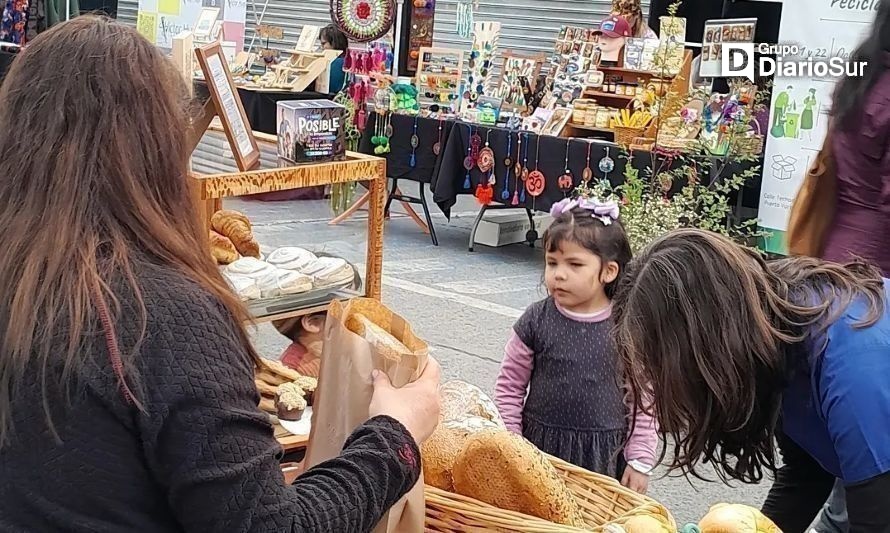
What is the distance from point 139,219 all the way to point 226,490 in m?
0.35

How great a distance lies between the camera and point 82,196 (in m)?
1.27

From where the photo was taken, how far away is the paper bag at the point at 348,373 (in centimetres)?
164

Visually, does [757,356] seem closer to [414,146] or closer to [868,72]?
[868,72]

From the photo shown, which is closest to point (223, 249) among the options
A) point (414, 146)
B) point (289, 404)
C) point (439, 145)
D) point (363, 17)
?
point (289, 404)

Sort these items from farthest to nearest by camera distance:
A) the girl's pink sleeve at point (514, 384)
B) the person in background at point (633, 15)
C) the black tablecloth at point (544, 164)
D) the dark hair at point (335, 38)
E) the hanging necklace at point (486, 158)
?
the dark hair at point (335, 38) → the person in background at point (633, 15) → the hanging necklace at point (486, 158) → the black tablecloth at point (544, 164) → the girl's pink sleeve at point (514, 384)

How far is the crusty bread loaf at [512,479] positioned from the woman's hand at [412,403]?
16 cm

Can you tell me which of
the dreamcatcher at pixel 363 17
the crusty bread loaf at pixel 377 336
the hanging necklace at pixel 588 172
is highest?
the dreamcatcher at pixel 363 17

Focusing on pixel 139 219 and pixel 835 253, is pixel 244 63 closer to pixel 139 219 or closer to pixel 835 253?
pixel 835 253

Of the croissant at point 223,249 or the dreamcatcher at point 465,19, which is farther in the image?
the dreamcatcher at point 465,19

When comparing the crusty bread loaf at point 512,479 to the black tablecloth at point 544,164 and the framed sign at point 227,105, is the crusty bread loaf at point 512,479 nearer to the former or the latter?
the framed sign at point 227,105

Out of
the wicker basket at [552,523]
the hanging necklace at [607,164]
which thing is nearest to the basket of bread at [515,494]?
the wicker basket at [552,523]

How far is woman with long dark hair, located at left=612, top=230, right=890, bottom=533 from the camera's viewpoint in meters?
1.57

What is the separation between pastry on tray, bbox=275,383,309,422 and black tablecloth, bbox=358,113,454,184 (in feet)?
16.0

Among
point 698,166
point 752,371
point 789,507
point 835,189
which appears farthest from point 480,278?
point 752,371
